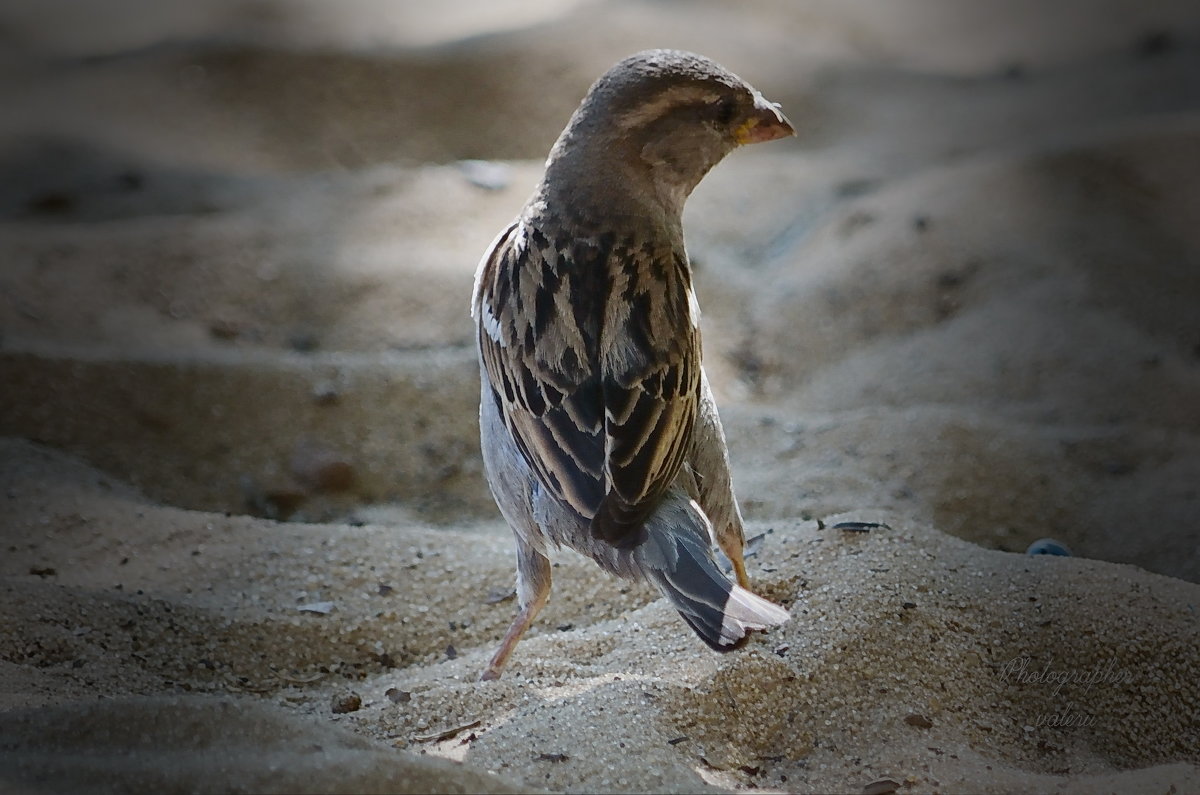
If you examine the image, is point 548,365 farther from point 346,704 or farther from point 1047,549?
point 1047,549

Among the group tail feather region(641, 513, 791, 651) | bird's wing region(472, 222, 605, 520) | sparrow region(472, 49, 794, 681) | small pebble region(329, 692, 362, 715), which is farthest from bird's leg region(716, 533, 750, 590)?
small pebble region(329, 692, 362, 715)

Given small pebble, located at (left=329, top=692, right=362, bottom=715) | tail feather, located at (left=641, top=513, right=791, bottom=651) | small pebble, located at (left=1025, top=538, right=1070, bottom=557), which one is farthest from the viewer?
small pebble, located at (left=1025, top=538, right=1070, bottom=557)

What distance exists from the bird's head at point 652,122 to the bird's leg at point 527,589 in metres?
1.04

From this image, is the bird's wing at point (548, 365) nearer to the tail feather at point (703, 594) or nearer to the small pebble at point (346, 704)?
the tail feather at point (703, 594)

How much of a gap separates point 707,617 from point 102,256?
387 centimetres

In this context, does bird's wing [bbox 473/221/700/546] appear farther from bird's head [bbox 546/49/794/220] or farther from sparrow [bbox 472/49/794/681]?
bird's head [bbox 546/49/794/220]

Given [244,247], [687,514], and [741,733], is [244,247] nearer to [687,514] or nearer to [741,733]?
[687,514]

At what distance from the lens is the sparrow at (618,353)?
8.89ft

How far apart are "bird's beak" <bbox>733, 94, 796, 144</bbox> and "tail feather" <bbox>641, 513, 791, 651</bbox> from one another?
123cm

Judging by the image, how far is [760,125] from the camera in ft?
10.6

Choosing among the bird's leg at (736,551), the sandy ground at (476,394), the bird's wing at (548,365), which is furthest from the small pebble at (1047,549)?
the bird's wing at (548,365)

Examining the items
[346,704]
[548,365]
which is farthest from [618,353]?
[346,704]

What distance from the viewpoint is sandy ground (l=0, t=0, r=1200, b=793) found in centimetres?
271

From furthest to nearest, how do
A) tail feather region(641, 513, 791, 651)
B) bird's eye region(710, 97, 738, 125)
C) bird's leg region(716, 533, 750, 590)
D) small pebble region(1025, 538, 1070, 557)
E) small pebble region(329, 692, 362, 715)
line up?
small pebble region(1025, 538, 1070, 557), bird's leg region(716, 533, 750, 590), bird's eye region(710, 97, 738, 125), small pebble region(329, 692, 362, 715), tail feather region(641, 513, 791, 651)
